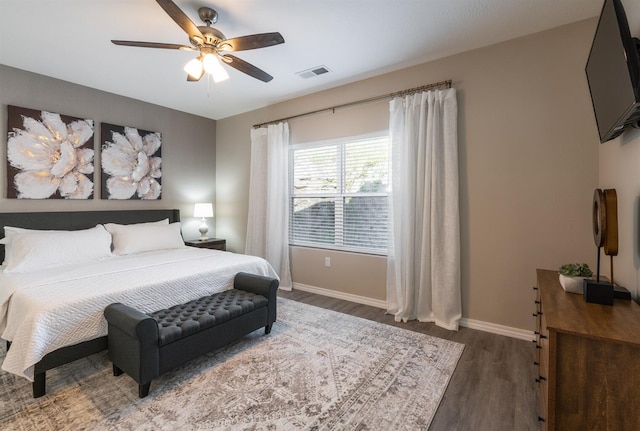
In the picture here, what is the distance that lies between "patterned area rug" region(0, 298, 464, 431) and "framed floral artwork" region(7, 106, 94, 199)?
186 cm

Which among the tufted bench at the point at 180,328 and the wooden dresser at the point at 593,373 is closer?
the wooden dresser at the point at 593,373

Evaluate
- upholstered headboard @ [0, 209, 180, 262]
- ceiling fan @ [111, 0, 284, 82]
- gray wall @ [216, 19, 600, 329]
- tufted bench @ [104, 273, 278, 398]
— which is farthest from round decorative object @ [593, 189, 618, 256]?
upholstered headboard @ [0, 209, 180, 262]

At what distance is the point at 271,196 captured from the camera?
14.2 feet

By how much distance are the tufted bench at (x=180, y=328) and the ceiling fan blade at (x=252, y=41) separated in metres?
2.00

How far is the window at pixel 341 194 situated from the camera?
3578 millimetres

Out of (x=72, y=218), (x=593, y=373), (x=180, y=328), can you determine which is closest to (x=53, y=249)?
(x=72, y=218)

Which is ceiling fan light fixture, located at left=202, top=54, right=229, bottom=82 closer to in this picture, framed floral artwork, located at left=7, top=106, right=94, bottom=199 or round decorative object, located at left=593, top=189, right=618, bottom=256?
framed floral artwork, located at left=7, top=106, right=94, bottom=199

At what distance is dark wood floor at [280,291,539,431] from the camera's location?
1688 mm

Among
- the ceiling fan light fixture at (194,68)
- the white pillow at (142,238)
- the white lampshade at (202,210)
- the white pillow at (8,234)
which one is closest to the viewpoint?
Result: the ceiling fan light fixture at (194,68)

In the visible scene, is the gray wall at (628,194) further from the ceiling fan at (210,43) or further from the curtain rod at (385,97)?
the ceiling fan at (210,43)

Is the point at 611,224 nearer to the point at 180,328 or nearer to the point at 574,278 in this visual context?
the point at 574,278

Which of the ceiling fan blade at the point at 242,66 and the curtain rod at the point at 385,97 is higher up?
the curtain rod at the point at 385,97

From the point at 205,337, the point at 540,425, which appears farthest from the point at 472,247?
the point at 205,337

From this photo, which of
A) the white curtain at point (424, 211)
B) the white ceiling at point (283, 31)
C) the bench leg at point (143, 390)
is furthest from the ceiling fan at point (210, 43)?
the bench leg at point (143, 390)
